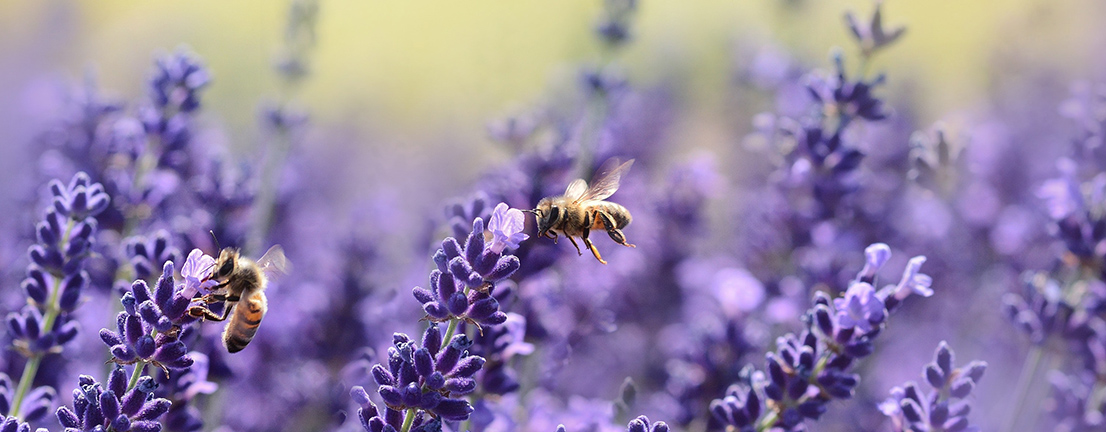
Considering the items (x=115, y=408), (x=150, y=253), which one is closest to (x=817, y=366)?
(x=115, y=408)

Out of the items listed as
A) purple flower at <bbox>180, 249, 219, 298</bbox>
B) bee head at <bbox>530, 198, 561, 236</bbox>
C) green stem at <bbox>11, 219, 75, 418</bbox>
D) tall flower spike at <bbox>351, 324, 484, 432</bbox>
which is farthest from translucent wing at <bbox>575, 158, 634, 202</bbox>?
green stem at <bbox>11, 219, 75, 418</bbox>

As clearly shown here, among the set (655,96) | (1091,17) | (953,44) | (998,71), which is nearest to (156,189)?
(655,96)

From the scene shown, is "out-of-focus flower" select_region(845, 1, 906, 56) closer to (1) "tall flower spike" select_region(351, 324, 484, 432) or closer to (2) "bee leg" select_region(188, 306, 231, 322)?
(1) "tall flower spike" select_region(351, 324, 484, 432)

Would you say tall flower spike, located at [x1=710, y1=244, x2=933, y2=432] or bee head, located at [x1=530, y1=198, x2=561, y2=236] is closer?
tall flower spike, located at [x1=710, y1=244, x2=933, y2=432]

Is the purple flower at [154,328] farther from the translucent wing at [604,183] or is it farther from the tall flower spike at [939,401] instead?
the tall flower spike at [939,401]

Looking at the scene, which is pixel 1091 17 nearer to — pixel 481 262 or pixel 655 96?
pixel 655 96

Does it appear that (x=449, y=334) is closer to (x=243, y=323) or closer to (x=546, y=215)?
(x=243, y=323)
